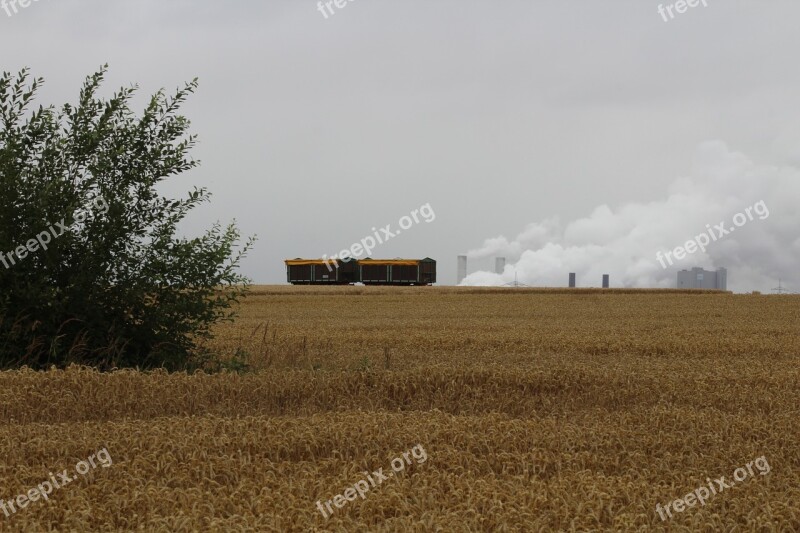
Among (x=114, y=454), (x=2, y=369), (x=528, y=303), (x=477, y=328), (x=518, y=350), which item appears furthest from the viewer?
(x=528, y=303)

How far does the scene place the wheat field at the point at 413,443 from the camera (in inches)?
250

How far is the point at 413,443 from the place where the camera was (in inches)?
332

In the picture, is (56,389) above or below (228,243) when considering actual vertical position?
below

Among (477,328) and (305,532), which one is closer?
(305,532)

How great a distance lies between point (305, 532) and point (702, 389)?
8.83 m

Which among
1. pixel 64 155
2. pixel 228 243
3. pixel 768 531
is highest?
pixel 64 155

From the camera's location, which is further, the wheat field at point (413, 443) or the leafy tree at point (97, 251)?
the leafy tree at point (97, 251)

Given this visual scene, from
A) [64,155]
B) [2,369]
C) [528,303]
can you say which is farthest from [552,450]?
[528,303]

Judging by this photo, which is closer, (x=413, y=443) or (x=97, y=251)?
(x=413, y=443)

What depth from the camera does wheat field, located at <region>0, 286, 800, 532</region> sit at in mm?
6344

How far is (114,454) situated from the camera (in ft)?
26.5

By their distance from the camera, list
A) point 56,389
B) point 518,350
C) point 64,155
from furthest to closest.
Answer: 1. point 518,350
2. point 64,155
3. point 56,389

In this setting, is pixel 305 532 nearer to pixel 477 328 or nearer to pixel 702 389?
pixel 702 389

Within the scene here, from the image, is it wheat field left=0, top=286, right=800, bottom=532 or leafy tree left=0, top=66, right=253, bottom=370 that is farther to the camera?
leafy tree left=0, top=66, right=253, bottom=370
